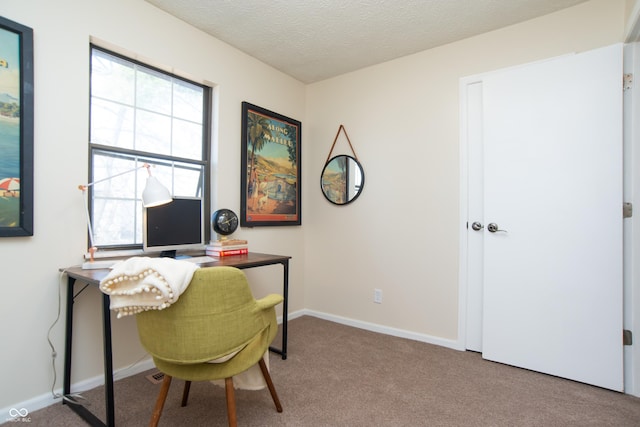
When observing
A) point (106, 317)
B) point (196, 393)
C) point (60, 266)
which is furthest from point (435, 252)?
point (60, 266)

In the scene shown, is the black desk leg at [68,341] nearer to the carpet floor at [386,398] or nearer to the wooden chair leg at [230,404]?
the carpet floor at [386,398]

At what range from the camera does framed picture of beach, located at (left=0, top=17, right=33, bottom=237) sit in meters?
Result: 1.66

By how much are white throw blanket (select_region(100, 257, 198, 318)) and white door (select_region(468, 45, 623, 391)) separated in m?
2.20

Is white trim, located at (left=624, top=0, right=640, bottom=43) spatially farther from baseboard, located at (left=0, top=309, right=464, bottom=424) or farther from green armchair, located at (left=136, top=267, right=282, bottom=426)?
green armchair, located at (left=136, top=267, right=282, bottom=426)

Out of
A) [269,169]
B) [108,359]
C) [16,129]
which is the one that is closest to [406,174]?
[269,169]

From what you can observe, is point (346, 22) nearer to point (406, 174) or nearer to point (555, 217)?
point (406, 174)

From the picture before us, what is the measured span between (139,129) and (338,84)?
1.97 meters

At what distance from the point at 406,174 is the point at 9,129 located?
2.68m

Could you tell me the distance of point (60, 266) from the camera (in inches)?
73.1

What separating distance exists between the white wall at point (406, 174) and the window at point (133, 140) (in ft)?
4.42

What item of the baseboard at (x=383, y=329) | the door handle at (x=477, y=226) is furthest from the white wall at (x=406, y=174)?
the door handle at (x=477, y=226)

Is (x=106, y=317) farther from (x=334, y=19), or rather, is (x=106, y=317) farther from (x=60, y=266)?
(x=334, y=19)

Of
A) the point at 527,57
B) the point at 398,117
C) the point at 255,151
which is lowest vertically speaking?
the point at 255,151

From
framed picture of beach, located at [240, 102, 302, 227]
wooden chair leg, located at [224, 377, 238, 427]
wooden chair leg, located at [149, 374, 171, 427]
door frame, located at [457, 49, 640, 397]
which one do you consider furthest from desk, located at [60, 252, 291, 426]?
door frame, located at [457, 49, 640, 397]
